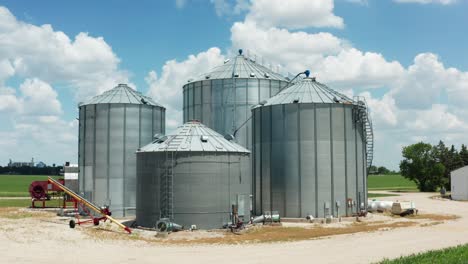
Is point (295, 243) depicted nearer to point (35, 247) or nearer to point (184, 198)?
point (184, 198)

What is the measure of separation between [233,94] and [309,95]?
10.4 m

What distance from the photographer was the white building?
73938 mm

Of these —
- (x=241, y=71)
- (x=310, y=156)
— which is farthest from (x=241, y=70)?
(x=310, y=156)

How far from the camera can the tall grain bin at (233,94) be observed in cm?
5122

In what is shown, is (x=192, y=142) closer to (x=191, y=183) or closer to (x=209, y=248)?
(x=191, y=183)

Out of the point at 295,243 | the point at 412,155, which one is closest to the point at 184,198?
the point at 295,243

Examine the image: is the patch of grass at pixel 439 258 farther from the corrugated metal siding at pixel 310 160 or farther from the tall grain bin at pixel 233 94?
the tall grain bin at pixel 233 94

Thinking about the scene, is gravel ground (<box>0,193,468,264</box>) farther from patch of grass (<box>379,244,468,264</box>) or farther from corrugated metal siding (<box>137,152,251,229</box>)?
patch of grass (<box>379,244,468,264</box>)

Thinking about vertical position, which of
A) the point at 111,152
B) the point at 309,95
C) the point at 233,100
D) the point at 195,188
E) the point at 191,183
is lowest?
the point at 195,188

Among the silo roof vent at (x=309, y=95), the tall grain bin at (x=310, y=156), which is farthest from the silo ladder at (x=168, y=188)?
the silo roof vent at (x=309, y=95)

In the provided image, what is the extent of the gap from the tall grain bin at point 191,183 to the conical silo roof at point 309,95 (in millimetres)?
8455

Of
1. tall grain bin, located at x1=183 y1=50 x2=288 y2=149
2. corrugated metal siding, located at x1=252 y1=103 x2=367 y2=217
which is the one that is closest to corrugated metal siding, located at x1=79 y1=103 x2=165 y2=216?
tall grain bin, located at x1=183 y1=50 x2=288 y2=149

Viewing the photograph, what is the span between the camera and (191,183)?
3569cm

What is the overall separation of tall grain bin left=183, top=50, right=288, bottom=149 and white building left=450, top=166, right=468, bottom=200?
3743 centimetres
